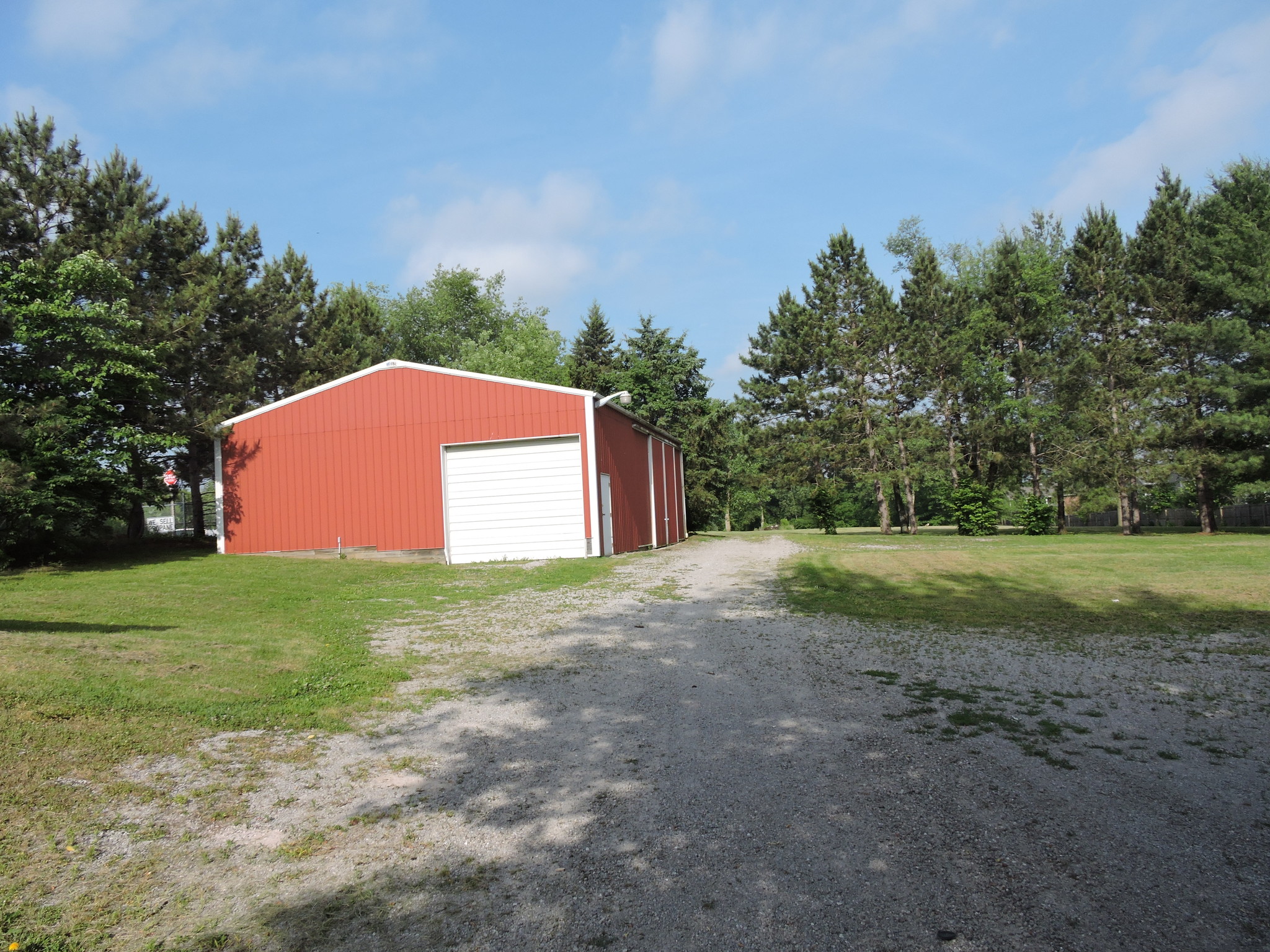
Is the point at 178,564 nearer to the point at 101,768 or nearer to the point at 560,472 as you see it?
the point at 560,472

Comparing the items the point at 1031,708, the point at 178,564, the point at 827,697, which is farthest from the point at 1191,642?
the point at 178,564

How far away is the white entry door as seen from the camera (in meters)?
16.9

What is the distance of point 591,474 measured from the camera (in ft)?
52.8

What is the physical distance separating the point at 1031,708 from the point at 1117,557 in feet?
41.7

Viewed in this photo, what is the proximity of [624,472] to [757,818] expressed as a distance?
1593 cm

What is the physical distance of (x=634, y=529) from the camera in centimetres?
1978

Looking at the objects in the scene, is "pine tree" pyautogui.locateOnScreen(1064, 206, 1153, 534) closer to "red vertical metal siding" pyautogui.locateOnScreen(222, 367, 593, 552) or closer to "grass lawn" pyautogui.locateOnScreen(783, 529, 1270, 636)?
"grass lawn" pyautogui.locateOnScreen(783, 529, 1270, 636)

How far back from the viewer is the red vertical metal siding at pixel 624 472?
1712cm

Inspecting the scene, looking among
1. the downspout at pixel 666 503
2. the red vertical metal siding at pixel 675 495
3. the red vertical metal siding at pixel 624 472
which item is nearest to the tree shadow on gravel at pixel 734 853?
the red vertical metal siding at pixel 624 472

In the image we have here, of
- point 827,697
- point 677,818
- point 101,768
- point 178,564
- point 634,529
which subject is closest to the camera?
point 677,818

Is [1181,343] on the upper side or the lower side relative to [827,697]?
upper

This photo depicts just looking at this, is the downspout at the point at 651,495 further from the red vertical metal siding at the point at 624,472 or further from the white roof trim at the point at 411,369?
the white roof trim at the point at 411,369

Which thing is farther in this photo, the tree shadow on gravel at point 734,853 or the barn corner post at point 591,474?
the barn corner post at point 591,474

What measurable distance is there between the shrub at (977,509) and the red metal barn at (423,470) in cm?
1813
